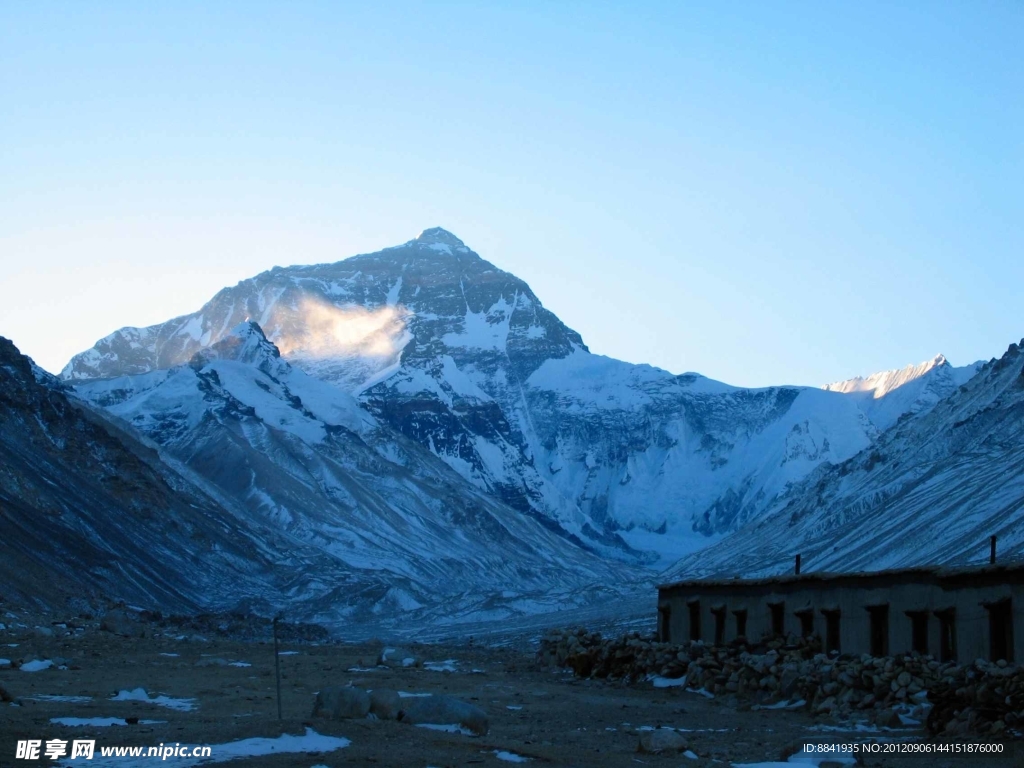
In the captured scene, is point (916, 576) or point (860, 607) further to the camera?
point (860, 607)

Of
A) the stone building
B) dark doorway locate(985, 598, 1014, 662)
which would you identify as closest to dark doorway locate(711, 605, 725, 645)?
the stone building

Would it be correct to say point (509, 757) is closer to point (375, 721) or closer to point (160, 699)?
point (375, 721)

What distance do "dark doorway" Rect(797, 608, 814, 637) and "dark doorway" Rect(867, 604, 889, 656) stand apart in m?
2.17

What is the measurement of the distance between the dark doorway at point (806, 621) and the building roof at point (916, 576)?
643mm

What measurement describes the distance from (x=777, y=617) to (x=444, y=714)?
14.4 metres

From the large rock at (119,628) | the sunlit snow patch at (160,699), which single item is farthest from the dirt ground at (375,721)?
the large rock at (119,628)

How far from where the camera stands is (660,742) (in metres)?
22.2

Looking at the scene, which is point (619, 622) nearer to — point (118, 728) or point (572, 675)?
point (572, 675)

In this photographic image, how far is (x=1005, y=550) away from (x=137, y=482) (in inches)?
2796

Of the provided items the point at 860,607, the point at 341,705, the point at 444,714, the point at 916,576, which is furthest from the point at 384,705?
the point at 860,607

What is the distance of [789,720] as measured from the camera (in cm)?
2745

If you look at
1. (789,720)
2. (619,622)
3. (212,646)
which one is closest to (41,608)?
(212,646)

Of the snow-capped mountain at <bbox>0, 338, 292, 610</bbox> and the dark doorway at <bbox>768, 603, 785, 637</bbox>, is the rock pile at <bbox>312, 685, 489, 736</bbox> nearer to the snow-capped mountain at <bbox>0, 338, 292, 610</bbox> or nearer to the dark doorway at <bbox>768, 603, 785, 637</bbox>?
the dark doorway at <bbox>768, 603, 785, 637</bbox>

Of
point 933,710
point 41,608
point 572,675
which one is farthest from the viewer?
point 41,608
